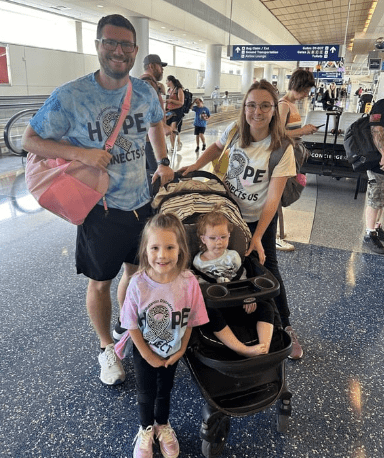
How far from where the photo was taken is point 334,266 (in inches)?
131

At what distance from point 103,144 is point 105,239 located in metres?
0.45

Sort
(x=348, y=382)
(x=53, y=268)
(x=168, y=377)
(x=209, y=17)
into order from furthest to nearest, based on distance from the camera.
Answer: (x=209, y=17), (x=53, y=268), (x=348, y=382), (x=168, y=377)

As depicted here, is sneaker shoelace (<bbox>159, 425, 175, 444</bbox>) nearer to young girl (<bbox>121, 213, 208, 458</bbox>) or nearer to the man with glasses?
young girl (<bbox>121, 213, 208, 458</bbox>)

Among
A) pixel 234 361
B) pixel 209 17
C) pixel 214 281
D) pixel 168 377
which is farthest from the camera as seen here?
pixel 209 17

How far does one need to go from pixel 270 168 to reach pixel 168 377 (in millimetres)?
1081

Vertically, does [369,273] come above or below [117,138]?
below

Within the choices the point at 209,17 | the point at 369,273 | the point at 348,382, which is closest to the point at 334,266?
the point at 369,273

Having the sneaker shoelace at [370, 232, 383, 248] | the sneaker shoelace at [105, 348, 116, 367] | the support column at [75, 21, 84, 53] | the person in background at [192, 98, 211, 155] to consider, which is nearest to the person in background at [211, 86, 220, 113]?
the support column at [75, 21, 84, 53]

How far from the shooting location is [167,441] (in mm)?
1566

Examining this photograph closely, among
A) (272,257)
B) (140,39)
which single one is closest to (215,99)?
(140,39)

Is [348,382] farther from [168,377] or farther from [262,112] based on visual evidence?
[262,112]

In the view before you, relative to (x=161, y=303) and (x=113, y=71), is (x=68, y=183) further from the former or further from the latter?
(x=161, y=303)

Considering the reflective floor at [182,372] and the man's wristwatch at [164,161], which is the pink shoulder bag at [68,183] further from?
the reflective floor at [182,372]

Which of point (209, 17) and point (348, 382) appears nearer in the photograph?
point (348, 382)
